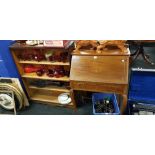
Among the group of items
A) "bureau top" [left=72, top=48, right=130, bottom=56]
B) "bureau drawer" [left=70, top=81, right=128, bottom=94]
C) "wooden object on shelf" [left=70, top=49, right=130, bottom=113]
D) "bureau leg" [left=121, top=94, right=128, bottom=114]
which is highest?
"bureau top" [left=72, top=48, right=130, bottom=56]

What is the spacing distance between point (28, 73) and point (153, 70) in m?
1.46

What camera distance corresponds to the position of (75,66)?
5.83ft

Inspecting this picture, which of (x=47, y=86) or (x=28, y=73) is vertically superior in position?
(x=28, y=73)

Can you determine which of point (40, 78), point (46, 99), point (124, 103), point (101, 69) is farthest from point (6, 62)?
point (124, 103)

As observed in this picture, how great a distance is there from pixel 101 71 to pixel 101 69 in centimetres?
2

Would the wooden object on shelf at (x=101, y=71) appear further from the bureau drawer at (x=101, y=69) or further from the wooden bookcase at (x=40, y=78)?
the wooden bookcase at (x=40, y=78)

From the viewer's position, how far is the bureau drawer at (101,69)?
5.36 feet

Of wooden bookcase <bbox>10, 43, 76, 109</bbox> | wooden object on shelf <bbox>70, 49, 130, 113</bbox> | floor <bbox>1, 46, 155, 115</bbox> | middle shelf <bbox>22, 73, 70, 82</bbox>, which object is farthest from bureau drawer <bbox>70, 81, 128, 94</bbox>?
floor <bbox>1, 46, 155, 115</bbox>

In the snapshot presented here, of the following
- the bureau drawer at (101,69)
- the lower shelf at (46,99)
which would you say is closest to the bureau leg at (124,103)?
the bureau drawer at (101,69)

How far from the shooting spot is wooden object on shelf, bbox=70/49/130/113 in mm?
1634

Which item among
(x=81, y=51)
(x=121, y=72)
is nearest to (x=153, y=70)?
(x=121, y=72)

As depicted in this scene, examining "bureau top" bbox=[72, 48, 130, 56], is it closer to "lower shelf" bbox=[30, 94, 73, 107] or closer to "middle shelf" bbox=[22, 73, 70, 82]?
"middle shelf" bbox=[22, 73, 70, 82]
